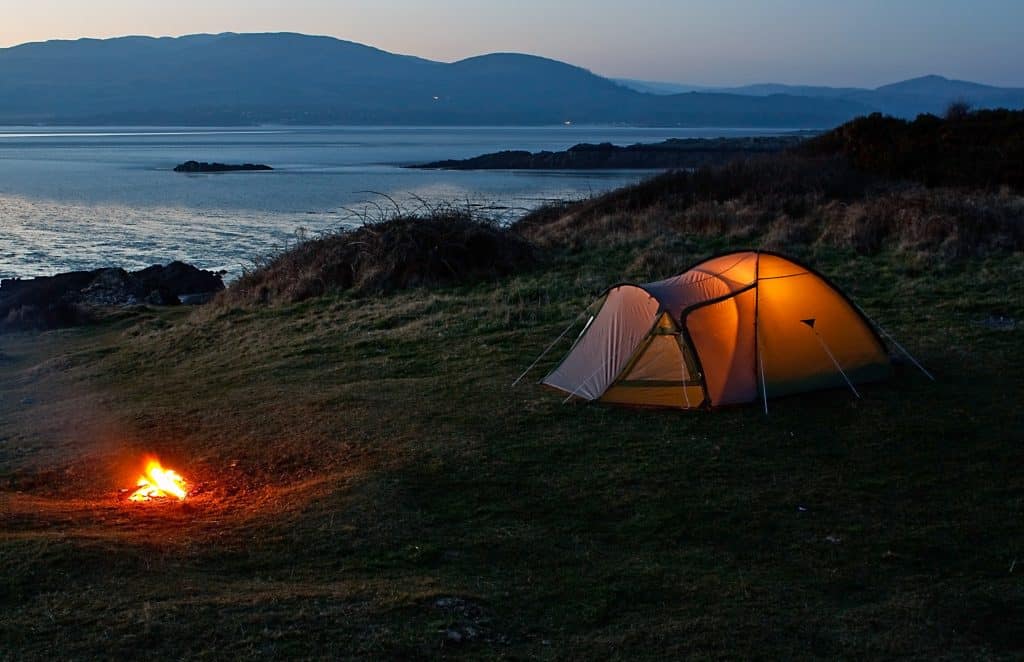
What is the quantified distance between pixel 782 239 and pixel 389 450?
49.8 ft

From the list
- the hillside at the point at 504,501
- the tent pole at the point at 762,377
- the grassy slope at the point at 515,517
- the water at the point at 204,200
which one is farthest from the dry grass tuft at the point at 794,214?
the tent pole at the point at 762,377

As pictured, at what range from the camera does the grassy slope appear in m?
6.77

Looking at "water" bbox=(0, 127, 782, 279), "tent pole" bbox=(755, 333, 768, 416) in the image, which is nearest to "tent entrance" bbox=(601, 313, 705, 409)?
"tent pole" bbox=(755, 333, 768, 416)

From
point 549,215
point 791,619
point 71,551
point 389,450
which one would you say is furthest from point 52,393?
point 549,215

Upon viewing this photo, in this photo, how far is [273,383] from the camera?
15867 mm

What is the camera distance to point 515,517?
9336 millimetres

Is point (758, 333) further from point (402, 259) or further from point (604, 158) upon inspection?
point (604, 158)

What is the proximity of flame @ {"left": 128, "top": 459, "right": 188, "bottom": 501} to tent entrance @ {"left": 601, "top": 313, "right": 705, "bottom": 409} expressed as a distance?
Answer: 4.95m

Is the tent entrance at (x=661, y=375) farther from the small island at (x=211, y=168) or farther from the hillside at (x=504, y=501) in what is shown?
the small island at (x=211, y=168)

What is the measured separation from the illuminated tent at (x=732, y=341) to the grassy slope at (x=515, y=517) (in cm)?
35

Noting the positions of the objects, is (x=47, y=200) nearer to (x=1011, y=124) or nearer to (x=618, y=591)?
(x=1011, y=124)

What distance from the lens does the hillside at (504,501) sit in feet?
22.3

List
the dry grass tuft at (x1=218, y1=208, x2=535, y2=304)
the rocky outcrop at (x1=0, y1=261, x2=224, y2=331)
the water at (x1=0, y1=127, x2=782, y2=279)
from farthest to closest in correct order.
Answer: the water at (x1=0, y1=127, x2=782, y2=279) < the rocky outcrop at (x1=0, y1=261, x2=224, y2=331) < the dry grass tuft at (x1=218, y1=208, x2=535, y2=304)

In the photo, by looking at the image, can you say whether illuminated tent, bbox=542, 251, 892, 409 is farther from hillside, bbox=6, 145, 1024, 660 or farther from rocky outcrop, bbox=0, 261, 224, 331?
rocky outcrop, bbox=0, 261, 224, 331
